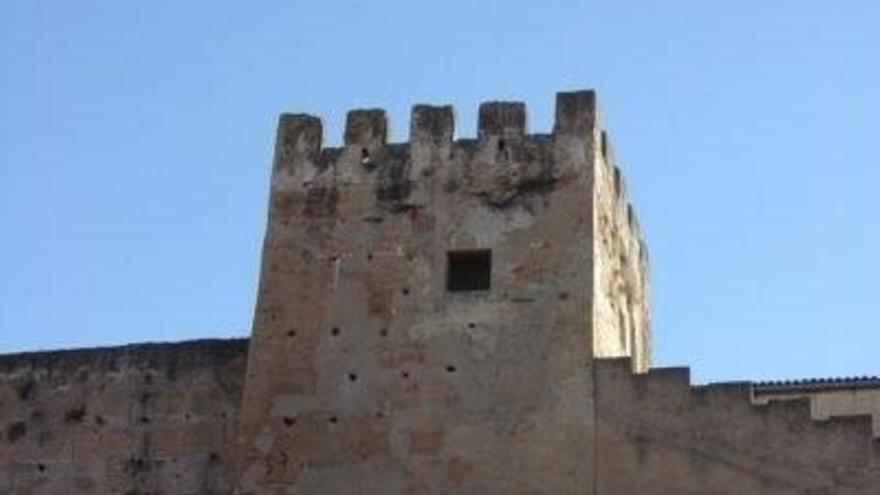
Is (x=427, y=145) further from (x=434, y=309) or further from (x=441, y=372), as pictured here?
(x=441, y=372)

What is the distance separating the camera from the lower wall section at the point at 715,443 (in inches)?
625

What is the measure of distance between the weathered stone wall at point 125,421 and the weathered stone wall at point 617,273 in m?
4.40

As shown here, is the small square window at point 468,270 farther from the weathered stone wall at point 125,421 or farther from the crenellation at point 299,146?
the weathered stone wall at point 125,421

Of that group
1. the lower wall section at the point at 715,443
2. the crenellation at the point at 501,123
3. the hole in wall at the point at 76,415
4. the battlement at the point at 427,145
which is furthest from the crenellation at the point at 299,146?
the lower wall section at the point at 715,443

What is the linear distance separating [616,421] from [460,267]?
254 centimetres

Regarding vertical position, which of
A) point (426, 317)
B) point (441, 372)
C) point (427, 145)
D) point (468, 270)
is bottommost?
point (441, 372)

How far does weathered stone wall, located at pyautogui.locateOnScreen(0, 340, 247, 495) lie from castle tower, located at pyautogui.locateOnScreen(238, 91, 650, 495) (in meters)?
1.61

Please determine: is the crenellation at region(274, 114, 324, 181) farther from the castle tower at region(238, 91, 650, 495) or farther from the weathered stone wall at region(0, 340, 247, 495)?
the weathered stone wall at region(0, 340, 247, 495)

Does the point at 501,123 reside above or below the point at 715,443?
above

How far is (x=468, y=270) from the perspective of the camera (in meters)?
17.8

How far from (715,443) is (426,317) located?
11.0ft

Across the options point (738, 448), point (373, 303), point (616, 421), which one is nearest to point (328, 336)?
point (373, 303)

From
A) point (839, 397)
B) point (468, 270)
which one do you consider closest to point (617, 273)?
point (468, 270)

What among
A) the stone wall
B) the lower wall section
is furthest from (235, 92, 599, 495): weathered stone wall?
the stone wall
